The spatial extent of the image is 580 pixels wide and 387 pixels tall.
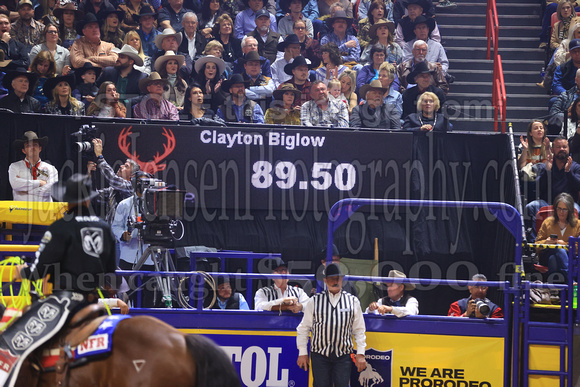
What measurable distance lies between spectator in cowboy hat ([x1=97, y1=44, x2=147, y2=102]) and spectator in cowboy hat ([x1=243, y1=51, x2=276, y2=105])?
1.75 meters

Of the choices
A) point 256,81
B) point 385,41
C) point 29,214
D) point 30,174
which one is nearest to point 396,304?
point 29,214

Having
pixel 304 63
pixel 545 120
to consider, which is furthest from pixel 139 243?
pixel 545 120

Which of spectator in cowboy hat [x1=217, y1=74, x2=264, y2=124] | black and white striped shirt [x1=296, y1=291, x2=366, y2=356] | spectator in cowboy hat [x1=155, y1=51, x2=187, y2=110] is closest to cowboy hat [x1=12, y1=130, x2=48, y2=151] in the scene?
spectator in cowboy hat [x1=155, y1=51, x2=187, y2=110]

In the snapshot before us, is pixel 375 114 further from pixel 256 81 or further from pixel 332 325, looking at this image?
pixel 332 325

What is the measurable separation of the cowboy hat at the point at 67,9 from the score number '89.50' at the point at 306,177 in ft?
16.2

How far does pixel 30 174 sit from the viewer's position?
34.6ft

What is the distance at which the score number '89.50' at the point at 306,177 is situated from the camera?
Answer: 11156 mm

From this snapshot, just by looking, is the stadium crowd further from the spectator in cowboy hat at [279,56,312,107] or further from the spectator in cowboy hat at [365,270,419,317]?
the spectator in cowboy hat at [365,270,419,317]

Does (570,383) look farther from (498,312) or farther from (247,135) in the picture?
(247,135)

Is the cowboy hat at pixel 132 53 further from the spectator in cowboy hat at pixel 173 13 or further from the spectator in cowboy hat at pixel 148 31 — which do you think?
the spectator in cowboy hat at pixel 173 13

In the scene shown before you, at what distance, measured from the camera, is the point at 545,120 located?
41.4 ft

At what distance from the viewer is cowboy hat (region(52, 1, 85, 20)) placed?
13.6 meters

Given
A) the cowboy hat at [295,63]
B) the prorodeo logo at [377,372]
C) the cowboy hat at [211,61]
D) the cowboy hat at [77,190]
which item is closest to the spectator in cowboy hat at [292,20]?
the cowboy hat at [295,63]

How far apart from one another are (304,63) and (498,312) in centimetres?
607
